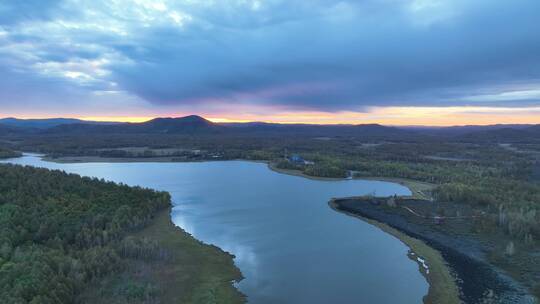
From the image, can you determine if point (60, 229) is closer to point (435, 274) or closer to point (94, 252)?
point (94, 252)

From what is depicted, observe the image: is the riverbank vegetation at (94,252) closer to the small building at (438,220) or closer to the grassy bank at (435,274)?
the grassy bank at (435,274)

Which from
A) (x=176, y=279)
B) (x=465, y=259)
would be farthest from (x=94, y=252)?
(x=465, y=259)

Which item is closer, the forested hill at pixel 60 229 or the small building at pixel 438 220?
the forested hill at pixel 60 229

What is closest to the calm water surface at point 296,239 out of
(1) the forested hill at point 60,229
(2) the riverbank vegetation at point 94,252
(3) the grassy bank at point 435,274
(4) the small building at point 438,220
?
(3) the grassy bank at point 435,274

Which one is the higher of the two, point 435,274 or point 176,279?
point 176,279

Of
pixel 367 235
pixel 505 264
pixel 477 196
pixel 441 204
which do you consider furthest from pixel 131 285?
pixel 477 196
